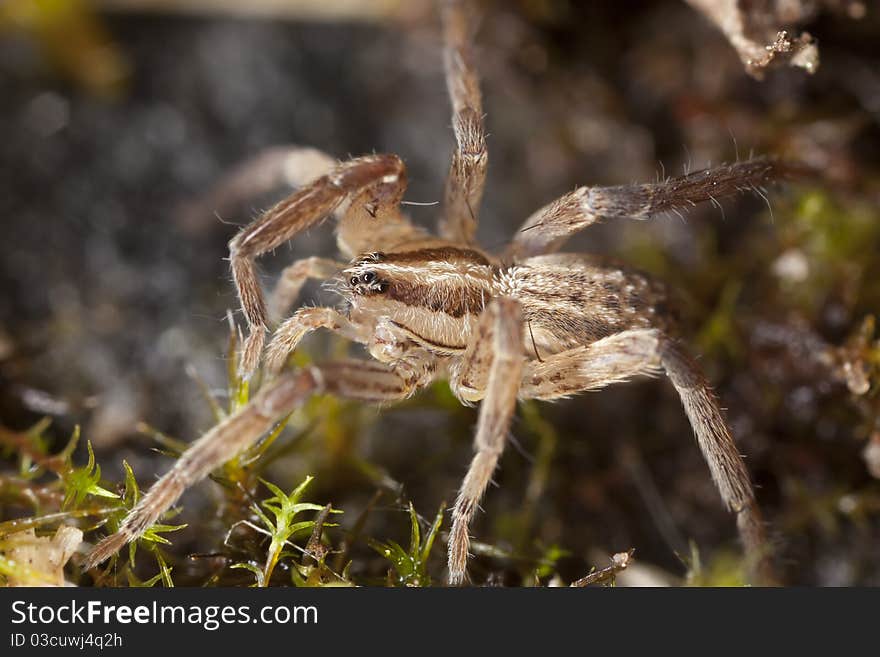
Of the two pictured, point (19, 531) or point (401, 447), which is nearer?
point (19, 531)

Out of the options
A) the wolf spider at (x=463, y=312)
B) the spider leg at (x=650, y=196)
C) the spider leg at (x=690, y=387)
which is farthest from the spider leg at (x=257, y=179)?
the spider leg at (x=690, y=387)

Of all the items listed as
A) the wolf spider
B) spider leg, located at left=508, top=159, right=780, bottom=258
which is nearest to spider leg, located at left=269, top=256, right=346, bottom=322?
the wolf spider

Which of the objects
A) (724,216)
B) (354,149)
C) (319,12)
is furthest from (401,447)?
(319,12)

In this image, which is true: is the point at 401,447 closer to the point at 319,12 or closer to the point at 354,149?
the point at 354,149

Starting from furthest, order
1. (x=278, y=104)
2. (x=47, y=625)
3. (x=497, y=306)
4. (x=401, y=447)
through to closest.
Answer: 1. (x=278, y=104)
2. (x=401, y=447)
3. (x=497, y=306)
4. (x=47, y=625)

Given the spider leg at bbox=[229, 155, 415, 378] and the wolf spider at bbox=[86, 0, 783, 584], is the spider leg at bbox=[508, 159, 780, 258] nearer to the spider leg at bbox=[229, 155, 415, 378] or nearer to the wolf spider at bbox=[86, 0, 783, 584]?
the wolf spider at bbox=[86, 0, 783, 584]

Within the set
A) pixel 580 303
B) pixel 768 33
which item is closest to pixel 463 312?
pixel 580 303
